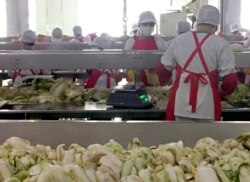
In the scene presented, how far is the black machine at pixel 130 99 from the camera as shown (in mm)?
2902

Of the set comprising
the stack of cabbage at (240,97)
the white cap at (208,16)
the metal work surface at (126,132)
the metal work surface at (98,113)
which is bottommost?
the metal work surface at (98,113)

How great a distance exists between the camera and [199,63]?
106 inches

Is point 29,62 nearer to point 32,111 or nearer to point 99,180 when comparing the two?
point 32,111

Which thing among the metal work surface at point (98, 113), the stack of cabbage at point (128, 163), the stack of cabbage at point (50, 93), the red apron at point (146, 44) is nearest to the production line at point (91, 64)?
the metal work surface at point (98, 113)

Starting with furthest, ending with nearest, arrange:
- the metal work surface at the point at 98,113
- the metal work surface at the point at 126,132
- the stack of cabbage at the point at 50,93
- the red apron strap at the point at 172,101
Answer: the stack of cabbage at the point at 50,93 < the metal work surface at the point at 98,113 < the red apron strap at the point at 172,101 < the metal work surface at the point at 126,132

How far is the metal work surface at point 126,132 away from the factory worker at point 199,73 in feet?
3.07

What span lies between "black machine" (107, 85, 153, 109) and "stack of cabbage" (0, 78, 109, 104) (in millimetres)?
335

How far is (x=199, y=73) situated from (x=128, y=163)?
1.48 meters

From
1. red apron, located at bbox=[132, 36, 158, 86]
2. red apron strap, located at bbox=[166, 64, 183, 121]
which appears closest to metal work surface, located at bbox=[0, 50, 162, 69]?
red apron strap, located at bbox=[166, 64, 183, 121]

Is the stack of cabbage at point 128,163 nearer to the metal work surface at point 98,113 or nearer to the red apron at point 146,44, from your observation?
the metal work surface at point 98,113

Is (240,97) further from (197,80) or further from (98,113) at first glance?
(98,113)

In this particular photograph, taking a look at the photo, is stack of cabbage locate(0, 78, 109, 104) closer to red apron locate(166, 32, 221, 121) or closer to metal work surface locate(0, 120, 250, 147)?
red apron locate(166, 32, 221, 121)

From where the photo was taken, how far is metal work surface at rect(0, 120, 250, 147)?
5.83ft

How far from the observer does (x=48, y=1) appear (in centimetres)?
1195
